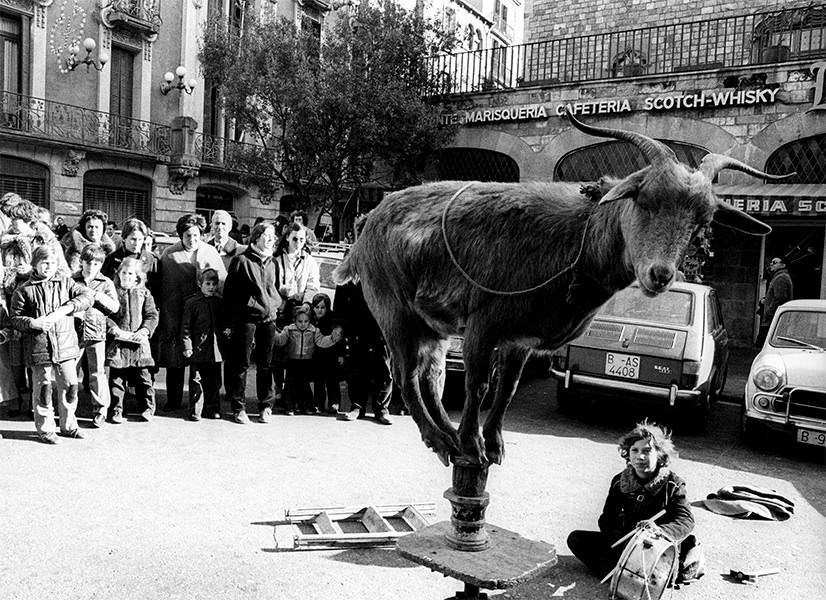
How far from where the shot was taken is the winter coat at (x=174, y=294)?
8.16m

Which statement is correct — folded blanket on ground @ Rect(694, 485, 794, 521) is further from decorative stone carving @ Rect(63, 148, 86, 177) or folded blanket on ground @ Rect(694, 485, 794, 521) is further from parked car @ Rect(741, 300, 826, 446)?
decorative stone carving @ Rect(63, 148, 86, 177)

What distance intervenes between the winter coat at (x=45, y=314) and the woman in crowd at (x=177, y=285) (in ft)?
3.91

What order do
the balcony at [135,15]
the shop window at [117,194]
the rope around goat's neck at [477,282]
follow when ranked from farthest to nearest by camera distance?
the shop window at [117,194]
the balcony at [135,15]
the rope around goat's neck at [477,282]

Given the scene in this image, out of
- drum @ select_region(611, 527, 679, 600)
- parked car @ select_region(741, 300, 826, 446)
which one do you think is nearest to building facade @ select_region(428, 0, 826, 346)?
parked car @ select_region(741, 300, 826, 446)

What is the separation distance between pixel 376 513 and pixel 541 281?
3404 millimetres

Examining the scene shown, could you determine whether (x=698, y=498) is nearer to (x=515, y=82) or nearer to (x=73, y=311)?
(x=73, y=311)

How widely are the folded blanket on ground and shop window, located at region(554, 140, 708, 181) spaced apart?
9.45 meters

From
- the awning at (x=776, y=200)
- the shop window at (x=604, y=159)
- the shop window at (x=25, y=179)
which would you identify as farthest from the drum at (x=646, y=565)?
the shop window at (x=25, y=179)

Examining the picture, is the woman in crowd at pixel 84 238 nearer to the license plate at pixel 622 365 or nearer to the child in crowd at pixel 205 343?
the child in crowd at pixel 205 343

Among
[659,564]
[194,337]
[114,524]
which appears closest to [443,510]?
[659,564]

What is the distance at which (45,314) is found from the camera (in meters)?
6.86

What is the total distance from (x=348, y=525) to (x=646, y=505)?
6.61 feet

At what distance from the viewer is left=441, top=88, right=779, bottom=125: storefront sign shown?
48.3 feet

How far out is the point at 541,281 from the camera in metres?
2.15
